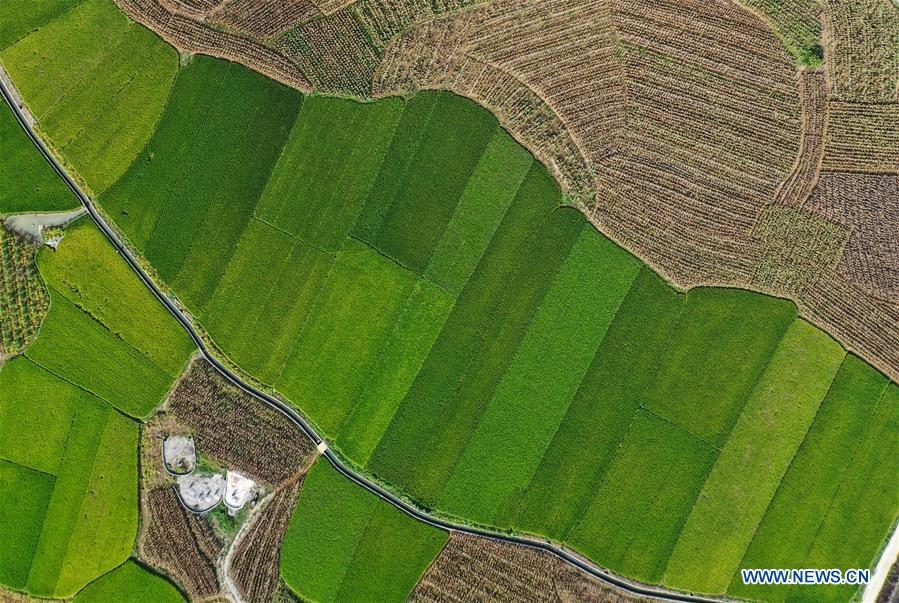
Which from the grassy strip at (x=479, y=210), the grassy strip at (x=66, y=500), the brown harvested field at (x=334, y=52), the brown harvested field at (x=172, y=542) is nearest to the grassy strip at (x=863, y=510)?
the grassy strip at (x=479, y=210)

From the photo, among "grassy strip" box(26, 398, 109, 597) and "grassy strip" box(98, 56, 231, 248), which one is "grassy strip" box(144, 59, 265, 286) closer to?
"grassy strip" box(98, 56, 231, 248)

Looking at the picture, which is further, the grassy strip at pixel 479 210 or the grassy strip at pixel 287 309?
the grassy strip at pixel 287 309

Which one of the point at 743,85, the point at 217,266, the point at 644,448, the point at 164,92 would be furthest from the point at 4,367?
the point at 743,85

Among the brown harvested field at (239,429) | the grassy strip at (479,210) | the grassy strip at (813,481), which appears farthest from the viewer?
the brown harvested field at (239,429)

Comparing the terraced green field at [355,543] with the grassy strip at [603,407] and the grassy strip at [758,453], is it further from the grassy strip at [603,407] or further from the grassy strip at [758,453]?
the grassy strip at [758,453]

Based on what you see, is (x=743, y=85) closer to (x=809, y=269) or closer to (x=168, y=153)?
(x=809, y=269)

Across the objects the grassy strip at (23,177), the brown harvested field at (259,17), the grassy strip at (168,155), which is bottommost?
the grassy strip at (23,177)

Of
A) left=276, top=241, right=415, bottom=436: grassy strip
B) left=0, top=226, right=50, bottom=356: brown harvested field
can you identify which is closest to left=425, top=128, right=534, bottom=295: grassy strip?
left=276, top=241, right=415, bottom=436: grassy strip

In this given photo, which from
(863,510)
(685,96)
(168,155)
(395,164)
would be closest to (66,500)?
(168,155)
